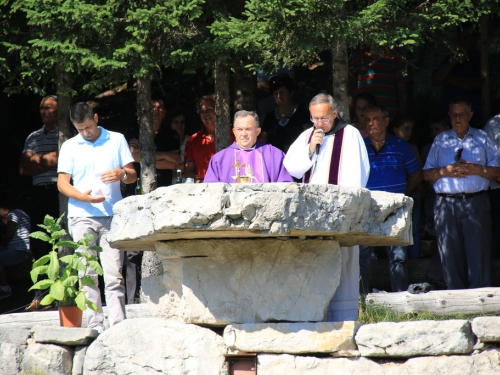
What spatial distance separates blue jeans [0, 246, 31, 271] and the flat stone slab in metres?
4.71

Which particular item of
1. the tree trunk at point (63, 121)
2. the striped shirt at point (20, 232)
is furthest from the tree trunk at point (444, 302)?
the striped shirt at point (20, 232)

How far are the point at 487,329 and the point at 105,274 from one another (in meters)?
3.23

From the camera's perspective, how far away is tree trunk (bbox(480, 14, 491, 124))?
8.96 meters

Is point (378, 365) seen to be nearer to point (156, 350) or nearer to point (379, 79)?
point (156, 350)

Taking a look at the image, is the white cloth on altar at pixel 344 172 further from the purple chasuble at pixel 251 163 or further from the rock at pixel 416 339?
the rock at pixel 416 339

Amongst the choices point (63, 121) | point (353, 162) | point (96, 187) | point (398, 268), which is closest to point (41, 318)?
point (96, 187)

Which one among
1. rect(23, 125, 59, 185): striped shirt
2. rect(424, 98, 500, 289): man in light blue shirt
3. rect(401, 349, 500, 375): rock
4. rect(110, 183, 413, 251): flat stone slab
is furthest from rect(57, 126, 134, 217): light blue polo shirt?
rect(424, 98, 500, 289): man in light blue shirt

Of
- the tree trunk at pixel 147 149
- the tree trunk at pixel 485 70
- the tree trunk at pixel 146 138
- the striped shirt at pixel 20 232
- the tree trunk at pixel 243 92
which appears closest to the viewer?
the tree trunk at pixel 147 149

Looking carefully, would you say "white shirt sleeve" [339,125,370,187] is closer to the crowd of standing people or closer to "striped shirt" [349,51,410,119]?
the crowd of standing people

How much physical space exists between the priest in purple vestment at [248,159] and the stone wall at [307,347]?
1.33 m

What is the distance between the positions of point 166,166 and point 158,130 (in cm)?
46

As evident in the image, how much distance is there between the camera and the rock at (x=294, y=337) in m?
5.32

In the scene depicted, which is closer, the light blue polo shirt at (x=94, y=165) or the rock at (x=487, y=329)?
the rock at (x=487, y=329)

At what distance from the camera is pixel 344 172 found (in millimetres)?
6145
